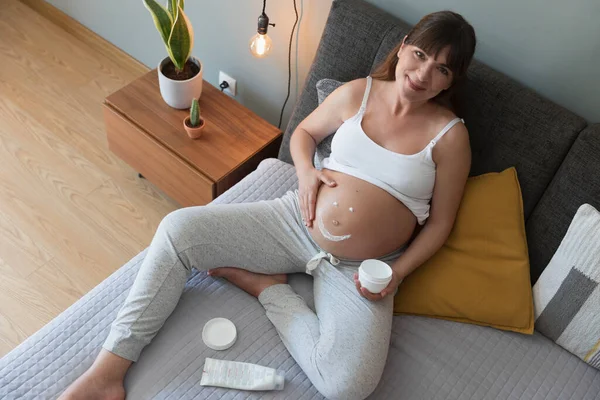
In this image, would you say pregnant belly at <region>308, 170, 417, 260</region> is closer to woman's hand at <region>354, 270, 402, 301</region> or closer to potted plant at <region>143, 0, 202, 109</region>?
woman's hand at <region>354, 270, 402, 301</region>

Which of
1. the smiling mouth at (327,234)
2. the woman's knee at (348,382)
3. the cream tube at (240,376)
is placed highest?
the smiling mouth at (327,234)

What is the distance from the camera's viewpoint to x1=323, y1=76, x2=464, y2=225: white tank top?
1.51 metres

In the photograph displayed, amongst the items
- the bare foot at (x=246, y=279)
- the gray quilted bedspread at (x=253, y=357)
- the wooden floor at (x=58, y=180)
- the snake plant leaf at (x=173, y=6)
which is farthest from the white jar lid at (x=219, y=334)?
the snake plant leaf at (x=173, y=6)

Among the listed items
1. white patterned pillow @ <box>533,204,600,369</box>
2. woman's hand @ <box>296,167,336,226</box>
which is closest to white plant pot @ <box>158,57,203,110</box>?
woman's hand @ <box>296,167,336,226</box>

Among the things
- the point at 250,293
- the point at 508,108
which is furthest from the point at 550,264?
the point at 250,293

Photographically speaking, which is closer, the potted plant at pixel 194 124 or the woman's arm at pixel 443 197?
the woman's arm at pixel 443 197

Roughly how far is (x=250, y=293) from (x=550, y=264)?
809 millimetres

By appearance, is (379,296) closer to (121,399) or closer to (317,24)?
(121,399)

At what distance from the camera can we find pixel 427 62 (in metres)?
1.42

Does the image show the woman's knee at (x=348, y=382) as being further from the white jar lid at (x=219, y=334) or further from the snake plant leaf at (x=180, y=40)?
the snake plant leaf at (x=180, y=40)

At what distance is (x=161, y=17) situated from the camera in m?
1.86

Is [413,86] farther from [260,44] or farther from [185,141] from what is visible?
[185,141]

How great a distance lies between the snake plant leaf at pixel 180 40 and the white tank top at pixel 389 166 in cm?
67

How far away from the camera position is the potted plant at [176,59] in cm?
185
